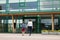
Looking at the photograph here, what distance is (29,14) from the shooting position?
25.2 metres

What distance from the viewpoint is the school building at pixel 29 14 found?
82.3 feet

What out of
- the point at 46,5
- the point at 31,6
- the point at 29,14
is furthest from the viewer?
the point at 31,6

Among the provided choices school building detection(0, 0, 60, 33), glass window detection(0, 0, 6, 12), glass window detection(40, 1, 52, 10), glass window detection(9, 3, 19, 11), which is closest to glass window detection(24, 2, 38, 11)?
school building detection(0, 0, 60, 33)

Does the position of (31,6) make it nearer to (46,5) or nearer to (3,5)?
(46,5)

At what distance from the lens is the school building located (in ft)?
82.3

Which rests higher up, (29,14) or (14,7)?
(14,7)

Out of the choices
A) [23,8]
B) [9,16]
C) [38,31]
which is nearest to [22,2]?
[23,8]

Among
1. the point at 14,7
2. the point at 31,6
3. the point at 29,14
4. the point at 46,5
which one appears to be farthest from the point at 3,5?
the point at 46,5

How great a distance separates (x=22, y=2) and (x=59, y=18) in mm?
5222

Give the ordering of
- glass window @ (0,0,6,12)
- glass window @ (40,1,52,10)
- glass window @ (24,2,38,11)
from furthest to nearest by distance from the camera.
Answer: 1. glass window @ (0,0,6,12)
2. glass window @ (24,2,38,11)
3. glass window @ (40,1,52,10)

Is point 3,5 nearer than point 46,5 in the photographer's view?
No

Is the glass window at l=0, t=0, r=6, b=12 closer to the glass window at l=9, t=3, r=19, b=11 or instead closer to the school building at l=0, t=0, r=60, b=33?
the school building at l=0, t=0, r=60, b=33

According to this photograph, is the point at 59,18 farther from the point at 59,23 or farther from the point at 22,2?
the point at 22,2

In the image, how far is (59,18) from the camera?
83.8ft
